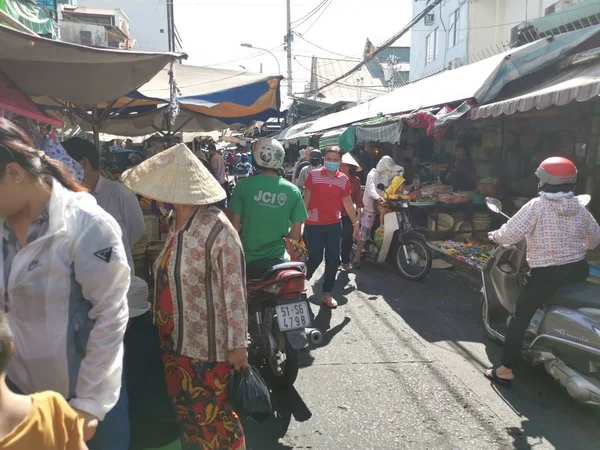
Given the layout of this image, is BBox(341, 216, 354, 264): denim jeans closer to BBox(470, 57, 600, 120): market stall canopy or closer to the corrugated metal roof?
BBox(470, 57, 600, 120): market stall canopy

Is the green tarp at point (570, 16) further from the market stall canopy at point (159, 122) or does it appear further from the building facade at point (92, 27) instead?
the building facade at point (92, 27)

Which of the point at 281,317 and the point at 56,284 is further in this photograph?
the point at 281,317

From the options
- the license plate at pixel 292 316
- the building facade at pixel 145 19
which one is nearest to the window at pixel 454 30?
the license plate at pixel 292 316

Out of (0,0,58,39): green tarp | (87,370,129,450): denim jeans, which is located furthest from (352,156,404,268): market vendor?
(87,370,129,450): denim jeans

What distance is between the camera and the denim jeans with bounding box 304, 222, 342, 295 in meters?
5.43

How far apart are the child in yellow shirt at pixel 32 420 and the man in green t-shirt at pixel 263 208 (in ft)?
7.71

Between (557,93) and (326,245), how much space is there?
2.97 m

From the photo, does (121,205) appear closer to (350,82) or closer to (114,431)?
(114,431)

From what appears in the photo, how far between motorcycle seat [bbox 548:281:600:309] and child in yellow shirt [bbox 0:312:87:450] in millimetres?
3251

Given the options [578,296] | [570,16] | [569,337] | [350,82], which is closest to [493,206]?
[578,296]

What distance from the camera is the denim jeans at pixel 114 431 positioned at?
1.71 metres

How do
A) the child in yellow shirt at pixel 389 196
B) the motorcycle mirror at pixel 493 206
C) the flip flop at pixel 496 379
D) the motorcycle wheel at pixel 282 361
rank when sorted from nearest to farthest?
1. the motorcycle wheel at pixel 282 361
2. the flip flop at pixel 496 379
3. the motorcycle mirror at pixel 493 206
4. the child in yellow shirt at pixel 389 196

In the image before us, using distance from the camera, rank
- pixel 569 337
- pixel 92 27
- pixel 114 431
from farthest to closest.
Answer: pixel 92 27
pixel 569 337
pixel 114 431

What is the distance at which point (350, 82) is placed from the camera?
3195 cm
